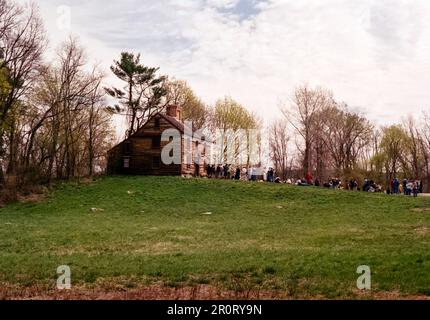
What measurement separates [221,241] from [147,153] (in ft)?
127

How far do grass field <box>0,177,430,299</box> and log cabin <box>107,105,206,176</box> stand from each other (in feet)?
43.7

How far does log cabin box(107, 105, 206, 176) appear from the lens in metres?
58.8

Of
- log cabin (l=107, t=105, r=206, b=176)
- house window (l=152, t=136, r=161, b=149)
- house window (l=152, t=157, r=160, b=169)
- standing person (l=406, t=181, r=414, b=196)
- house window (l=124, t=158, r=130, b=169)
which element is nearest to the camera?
standing person (l=406, t=181, r=414, b=196)

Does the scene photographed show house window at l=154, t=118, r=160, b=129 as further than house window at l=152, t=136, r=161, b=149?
Yes

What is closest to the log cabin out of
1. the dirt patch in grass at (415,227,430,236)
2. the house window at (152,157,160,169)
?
the house window at (152,157,160,169)

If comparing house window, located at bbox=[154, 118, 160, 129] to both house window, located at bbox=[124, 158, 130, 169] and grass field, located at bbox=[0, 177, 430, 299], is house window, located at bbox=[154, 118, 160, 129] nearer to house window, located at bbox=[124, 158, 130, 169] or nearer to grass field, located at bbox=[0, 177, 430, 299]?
house window, located at bbox=[124, 158, 130, 169]

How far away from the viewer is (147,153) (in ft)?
195

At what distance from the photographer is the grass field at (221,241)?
42.5 feet

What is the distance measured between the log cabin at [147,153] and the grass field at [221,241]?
525 inches

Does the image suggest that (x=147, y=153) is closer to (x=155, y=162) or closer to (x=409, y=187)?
(x=155, y=162)

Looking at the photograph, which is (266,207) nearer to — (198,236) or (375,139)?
(198,236)

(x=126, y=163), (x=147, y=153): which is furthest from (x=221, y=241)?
(x=126, y=163)

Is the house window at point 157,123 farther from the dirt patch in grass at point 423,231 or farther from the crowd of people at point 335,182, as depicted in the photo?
the dirt patch in grass at point 423,231
